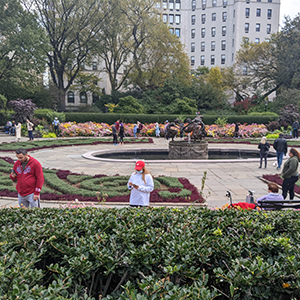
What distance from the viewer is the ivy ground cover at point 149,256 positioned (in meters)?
2.38

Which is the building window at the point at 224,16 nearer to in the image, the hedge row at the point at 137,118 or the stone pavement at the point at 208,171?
the hedge row at the point at 137,118

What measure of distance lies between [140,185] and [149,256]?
8.56 ft

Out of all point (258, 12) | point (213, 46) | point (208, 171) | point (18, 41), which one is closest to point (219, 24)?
point (213, 46)

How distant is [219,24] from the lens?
7044 centimetres

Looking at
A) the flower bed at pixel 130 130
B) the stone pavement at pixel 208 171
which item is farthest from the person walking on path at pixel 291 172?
the flower bed at pixel 130 130

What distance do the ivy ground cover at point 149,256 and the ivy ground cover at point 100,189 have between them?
346 centimetres

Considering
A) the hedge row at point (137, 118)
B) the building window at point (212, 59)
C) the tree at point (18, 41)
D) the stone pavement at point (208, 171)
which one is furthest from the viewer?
the building window at point (212, 59)

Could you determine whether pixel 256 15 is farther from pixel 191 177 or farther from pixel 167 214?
pixel 167 214

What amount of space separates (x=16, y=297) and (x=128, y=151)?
1566 centimetres

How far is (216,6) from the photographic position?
2771 inches

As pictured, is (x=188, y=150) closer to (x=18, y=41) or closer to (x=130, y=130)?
(x=130, y=130)

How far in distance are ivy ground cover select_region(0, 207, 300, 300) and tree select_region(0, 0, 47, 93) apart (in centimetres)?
3097

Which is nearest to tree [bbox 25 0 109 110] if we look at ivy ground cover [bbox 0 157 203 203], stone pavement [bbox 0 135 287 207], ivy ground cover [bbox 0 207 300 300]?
stone pavement [bbox 0 135 287 207]

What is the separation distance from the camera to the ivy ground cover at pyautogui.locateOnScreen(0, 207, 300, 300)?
2.38m
